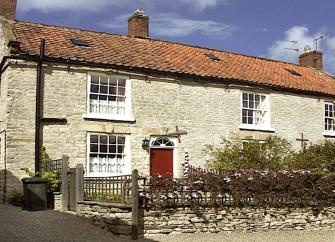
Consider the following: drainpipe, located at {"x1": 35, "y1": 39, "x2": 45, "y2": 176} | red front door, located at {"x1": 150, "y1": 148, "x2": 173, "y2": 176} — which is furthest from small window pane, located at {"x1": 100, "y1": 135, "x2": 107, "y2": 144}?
drainpipe, located at {"x1": 35, "y1": 39, "x2": 45, "y2": 176}

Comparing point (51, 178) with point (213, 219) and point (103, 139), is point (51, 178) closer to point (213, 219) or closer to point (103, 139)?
point (103, 139)

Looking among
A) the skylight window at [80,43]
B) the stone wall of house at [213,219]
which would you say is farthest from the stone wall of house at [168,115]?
the stone wall of house at [213,219]

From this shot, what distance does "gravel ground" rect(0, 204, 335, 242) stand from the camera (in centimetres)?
1097

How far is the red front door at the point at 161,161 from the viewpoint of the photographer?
19.2 m

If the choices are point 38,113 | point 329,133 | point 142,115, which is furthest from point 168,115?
point 329,133

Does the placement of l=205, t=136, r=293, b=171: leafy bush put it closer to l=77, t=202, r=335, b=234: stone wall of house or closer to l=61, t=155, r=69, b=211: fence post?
l=77, t=202, r=335, b=234: stone wall of house

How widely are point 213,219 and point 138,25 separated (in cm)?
1323

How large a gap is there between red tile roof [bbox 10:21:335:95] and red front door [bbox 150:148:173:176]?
3392 mm

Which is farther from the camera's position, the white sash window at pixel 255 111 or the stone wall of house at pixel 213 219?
the white sash window at pixel 255 111

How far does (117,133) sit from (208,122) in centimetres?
434

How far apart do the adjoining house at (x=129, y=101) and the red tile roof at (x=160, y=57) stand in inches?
2.5

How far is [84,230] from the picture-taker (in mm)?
11781

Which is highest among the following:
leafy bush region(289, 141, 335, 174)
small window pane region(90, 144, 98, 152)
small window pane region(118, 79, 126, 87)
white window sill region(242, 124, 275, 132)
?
small window pane region(118, 79, 126, 87)

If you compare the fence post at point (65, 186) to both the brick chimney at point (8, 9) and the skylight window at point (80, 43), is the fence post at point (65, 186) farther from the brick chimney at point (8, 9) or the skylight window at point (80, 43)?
the brick chimney at point (8, 9)
